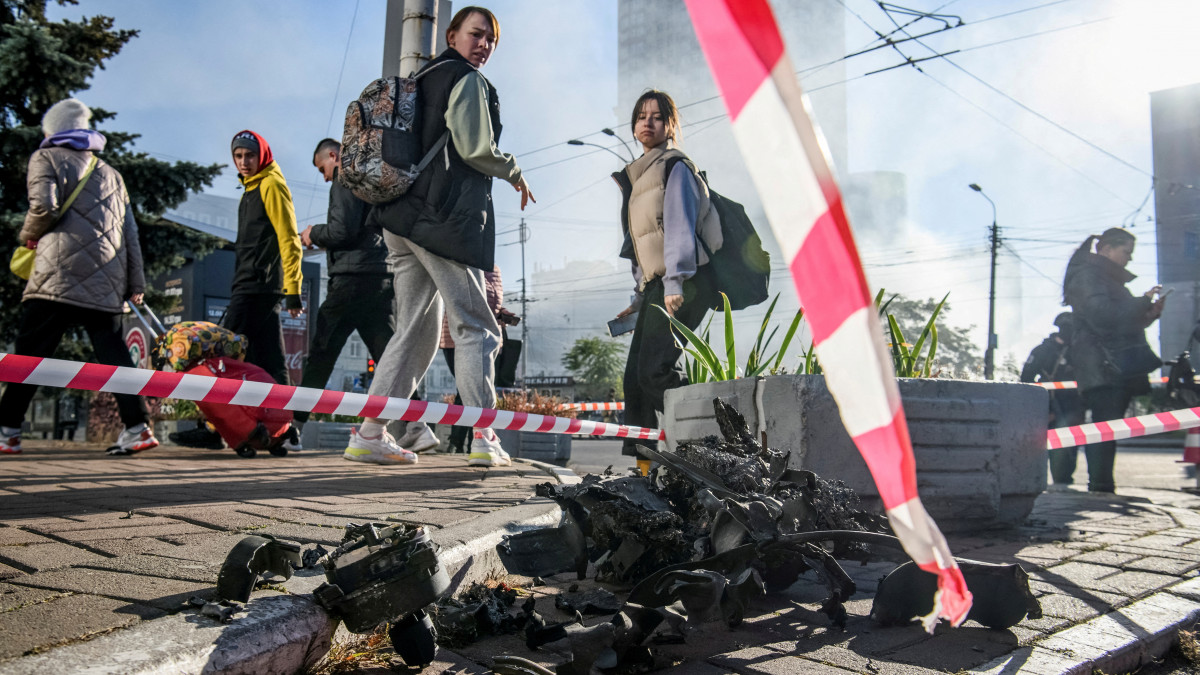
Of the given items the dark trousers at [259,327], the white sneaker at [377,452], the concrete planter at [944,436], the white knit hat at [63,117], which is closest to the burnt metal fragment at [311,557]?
the concrete planter at [944,436]

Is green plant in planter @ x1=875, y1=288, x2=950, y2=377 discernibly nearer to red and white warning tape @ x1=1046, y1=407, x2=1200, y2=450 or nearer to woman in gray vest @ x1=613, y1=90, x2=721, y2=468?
woman in gray vest @ x1=613, y1=90, x2=721, y2=468

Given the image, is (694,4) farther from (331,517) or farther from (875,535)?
(331,517)

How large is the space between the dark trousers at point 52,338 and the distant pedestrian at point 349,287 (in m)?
1.21

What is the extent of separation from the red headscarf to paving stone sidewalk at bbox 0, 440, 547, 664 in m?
2.28

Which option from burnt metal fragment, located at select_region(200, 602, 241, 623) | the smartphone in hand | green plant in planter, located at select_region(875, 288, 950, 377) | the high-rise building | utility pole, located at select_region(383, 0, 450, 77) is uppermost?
the high-rise building

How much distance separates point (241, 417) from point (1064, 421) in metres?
6.99

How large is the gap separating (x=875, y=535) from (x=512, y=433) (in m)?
6.72

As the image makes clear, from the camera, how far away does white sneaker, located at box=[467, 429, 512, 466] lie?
4.97 metres

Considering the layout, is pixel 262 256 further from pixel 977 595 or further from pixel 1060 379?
pixel 1060 379

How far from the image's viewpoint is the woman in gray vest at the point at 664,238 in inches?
180

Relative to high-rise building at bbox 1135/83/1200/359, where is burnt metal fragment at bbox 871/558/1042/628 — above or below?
below

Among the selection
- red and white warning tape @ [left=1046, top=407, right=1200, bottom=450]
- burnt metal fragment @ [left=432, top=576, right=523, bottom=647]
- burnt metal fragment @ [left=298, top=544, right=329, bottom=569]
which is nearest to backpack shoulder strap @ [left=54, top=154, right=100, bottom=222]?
burnt metal fragment @ [left=298, top=544, right=329, bottom=569]

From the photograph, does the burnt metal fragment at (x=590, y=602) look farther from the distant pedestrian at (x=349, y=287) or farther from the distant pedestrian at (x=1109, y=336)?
the distant pedestrian at (x=1109, y=336)

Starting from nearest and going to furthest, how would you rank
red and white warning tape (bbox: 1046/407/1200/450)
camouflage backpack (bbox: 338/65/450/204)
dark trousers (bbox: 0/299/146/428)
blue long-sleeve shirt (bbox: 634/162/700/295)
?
camouflage backpack (bbox: 338/65/450/204)
blue long-sleeve shirt (bbox: 634/162/700/295)
red and white warning tape (bbox: 1046/407/1200/450)
dark trousers (bbox: 0/299/146/428)
